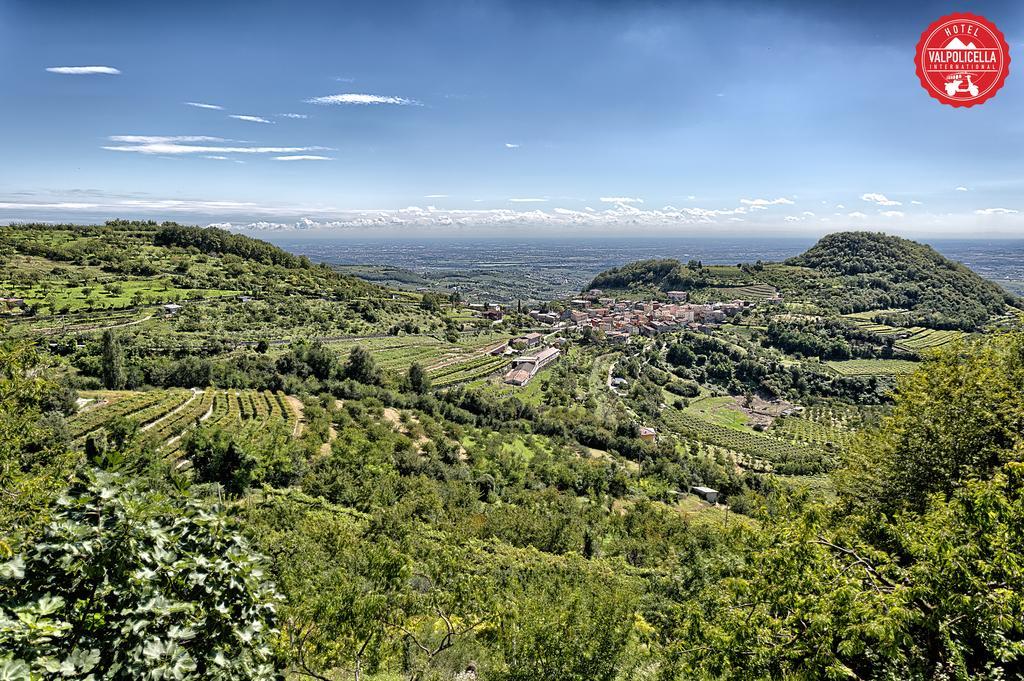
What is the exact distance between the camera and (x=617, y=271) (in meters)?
149

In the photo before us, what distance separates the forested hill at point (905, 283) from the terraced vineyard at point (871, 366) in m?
20.8

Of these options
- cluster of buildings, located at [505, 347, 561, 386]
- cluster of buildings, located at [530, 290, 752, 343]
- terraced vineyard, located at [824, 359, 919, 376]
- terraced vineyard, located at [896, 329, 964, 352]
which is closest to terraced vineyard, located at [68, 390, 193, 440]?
cluster of buildings, located at [505, 347, 561, 386]

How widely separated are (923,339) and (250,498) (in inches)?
3953

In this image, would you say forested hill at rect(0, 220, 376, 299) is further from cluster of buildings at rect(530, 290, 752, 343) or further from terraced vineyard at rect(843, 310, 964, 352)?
terraced vineyard at rect(843, 310, 964, 352)

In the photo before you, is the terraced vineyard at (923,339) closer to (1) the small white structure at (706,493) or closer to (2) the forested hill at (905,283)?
(2) the forested hill at (905,283)

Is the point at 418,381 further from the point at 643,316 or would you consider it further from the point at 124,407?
the point at 643,316

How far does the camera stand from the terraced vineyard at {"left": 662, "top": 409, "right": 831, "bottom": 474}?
4431 cm


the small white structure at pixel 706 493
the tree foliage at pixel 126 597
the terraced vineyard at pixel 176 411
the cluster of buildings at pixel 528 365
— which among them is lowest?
the small white structure at pixel 706 493

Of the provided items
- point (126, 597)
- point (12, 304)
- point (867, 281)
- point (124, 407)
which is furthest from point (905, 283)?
point (12, 304)

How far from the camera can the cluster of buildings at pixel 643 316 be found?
8931 cm

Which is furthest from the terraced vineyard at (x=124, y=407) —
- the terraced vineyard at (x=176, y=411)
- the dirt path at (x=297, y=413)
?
the dirt path at (x=297, y=413)

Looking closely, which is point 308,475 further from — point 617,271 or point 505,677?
point 617,271

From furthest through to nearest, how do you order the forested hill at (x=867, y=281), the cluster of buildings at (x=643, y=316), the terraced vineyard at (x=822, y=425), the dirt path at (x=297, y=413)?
1. the forested hill at (x=867, y=281)
2. the cluster of buildings at (x=643, y=316)
3. the terraced vineyard at (x=822, y=425)
4. the dirt path at (x=297, y=413)

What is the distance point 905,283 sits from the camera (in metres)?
108
